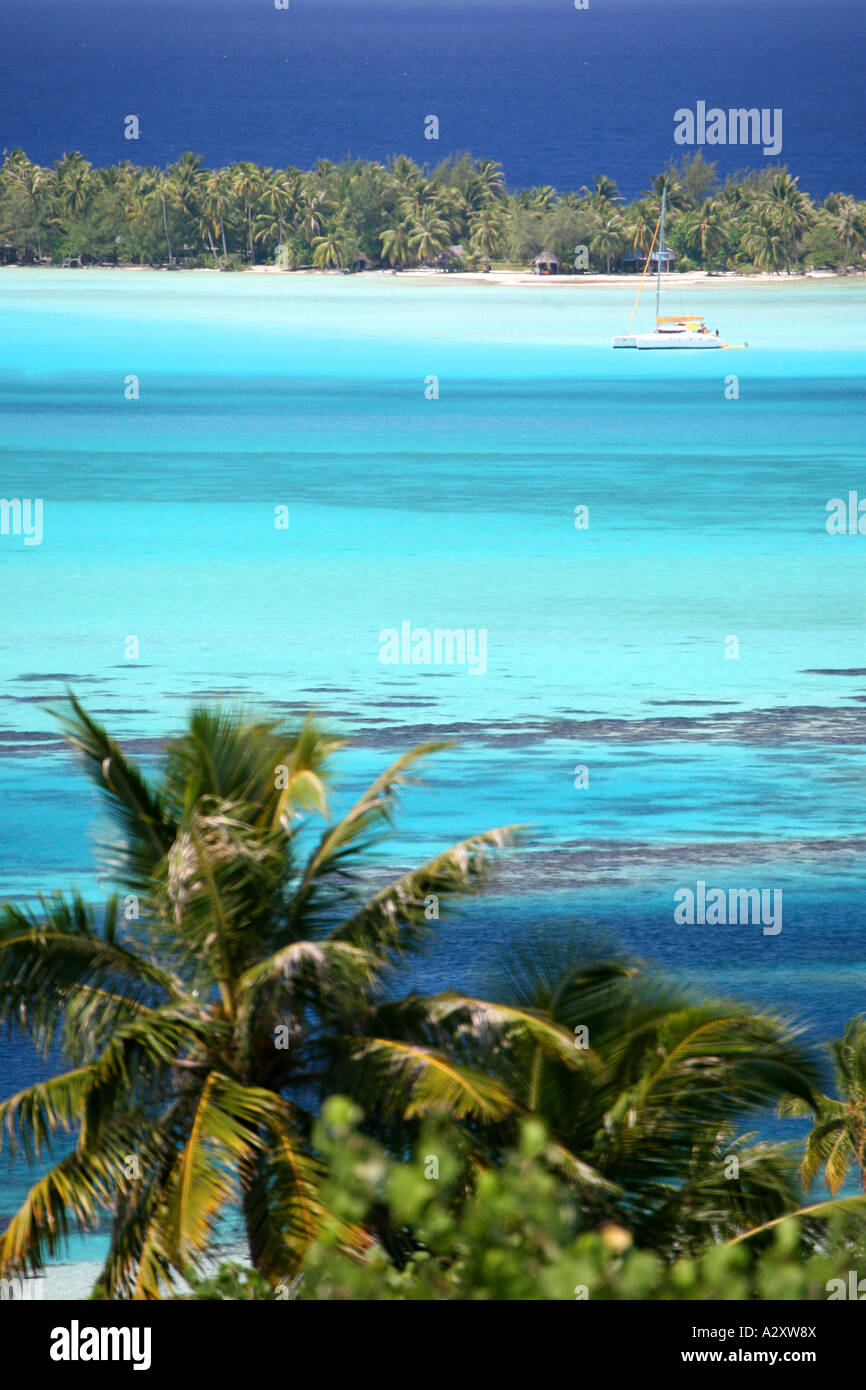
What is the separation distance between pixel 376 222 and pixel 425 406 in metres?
36.6

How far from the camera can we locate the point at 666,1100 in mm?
8445

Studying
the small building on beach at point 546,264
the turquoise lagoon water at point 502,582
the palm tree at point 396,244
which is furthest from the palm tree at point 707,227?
the palm tree at point 396,244

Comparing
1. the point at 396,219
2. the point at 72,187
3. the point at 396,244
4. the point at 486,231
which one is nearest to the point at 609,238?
the point at 486,231

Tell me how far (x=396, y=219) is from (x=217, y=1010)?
124837 millimetres

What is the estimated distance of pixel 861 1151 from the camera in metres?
10.8

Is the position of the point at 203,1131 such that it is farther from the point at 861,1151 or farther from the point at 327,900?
the point at 861,1151

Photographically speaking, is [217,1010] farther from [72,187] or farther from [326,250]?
[72,187]

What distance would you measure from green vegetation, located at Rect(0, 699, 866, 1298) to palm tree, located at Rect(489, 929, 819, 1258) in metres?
0.01

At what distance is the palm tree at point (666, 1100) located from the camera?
27.4ft

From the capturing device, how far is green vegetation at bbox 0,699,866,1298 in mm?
7863

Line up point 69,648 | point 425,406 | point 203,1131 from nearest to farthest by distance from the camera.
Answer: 1. point 203,1131
2. point 69,648
3. point 425,406

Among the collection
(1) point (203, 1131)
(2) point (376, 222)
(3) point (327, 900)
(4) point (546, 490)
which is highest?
(2) point (376, 222)

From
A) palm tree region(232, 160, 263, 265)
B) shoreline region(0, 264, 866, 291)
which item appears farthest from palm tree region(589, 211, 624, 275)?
palm tree region(232, 160, 263, 265)
